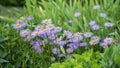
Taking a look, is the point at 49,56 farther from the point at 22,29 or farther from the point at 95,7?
the point at 95,7

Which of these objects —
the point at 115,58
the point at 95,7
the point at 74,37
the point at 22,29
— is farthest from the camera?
the point at 95,7

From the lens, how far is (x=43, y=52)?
336 centimetres

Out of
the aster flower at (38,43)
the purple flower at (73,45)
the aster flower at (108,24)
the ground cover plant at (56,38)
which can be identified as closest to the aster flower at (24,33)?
the ground cover plant at (56,38)

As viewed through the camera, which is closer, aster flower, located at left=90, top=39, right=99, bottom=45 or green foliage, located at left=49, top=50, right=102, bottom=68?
green foliage, located at left=49, top=50, right=102, bottom=68

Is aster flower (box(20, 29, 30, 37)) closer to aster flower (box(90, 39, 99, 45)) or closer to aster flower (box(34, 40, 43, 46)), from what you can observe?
aster flower (box(34, 40, 43, 46))

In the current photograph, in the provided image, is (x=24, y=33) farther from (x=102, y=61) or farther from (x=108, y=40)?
(x=102, y=61)

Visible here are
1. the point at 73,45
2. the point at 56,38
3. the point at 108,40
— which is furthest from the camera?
the point at 56,38

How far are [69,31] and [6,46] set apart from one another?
26.4 inches

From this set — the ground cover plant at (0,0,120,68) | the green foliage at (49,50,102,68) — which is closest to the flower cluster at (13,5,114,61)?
the ground cover plant at (0,0,120,68)

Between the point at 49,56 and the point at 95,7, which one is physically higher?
the point at 95,7

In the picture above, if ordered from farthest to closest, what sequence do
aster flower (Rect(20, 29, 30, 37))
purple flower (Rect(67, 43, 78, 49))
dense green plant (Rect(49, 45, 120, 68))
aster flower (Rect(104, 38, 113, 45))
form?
aster flower (Rect(20, 29, 30, 37)) < purple flower (Rect(67, 43, 78, 49)) < aster flower (Rect(104, 38, 113, 45)) < dense green plant (Rect(49, 45, 120, 68))

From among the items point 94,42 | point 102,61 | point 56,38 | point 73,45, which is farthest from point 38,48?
point 102,61

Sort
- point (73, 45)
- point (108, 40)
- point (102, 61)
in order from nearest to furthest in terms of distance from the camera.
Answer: point (102, 61), point (108, 40), point (73, 45)

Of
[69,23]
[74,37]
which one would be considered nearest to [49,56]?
[74,37]
